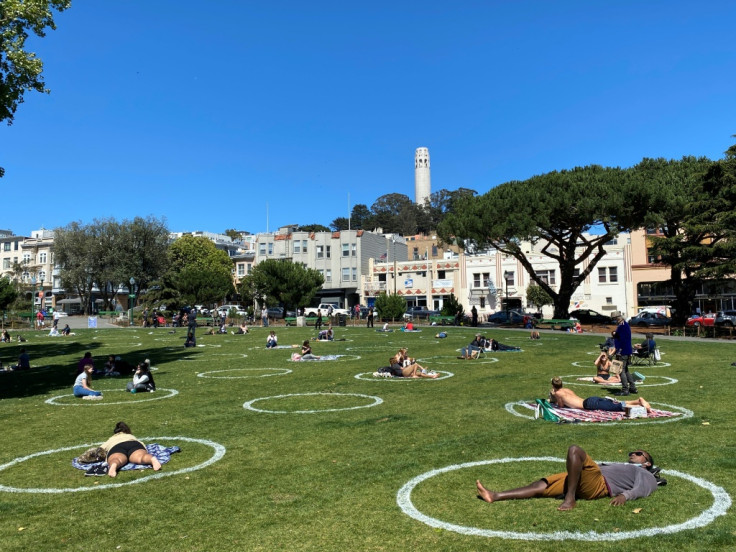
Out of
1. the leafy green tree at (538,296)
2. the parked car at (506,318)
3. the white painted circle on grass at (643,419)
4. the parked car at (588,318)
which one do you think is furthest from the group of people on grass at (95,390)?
the leafy green tree at (538,296)

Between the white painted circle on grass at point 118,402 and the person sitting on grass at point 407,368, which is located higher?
the person sitting on grass at point 407,368

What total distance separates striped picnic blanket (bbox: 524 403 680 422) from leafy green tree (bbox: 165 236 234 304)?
217 ft

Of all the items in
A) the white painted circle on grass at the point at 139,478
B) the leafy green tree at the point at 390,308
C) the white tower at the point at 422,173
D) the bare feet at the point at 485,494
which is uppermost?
the white tower at the point at 422,173

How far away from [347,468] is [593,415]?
5.01 meters

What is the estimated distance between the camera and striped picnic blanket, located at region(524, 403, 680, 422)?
33.7 ft

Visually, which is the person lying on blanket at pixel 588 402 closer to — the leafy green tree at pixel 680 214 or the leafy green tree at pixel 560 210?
the leafy green tree at pixel 680 214

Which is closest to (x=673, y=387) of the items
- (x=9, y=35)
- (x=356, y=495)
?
(x=356, y=495)

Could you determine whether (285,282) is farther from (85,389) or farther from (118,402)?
(118,402)

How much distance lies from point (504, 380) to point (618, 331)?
3425mm

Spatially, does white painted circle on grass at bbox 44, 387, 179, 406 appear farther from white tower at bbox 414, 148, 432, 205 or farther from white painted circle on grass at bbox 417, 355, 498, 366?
white tower at bbox 414, 148, 432, 205

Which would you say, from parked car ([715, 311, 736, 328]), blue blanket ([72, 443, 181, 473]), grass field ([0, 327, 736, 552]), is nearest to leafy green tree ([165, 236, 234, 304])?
parked car ([715, 311, 736, 328])

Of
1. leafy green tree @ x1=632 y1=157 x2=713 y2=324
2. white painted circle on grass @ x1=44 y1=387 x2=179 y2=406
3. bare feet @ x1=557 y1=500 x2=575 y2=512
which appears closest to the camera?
bare feet @ x1=557 y1=500 x2=575 y2=512

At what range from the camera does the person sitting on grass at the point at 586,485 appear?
6.24 m

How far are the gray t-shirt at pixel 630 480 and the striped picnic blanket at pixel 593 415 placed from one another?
3.70 m
